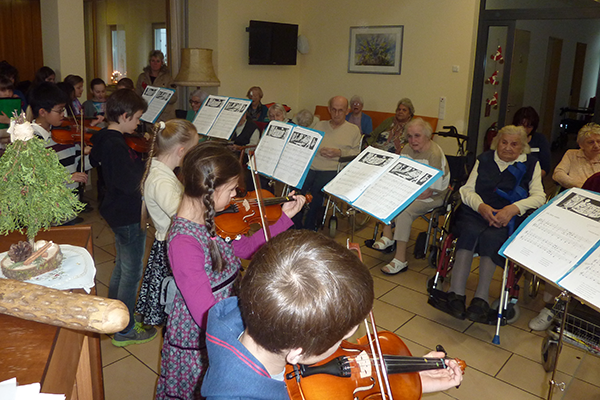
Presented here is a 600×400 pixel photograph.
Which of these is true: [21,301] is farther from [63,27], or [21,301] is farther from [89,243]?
[63,27]

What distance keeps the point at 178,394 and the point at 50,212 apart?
Answer: 746 millimetres

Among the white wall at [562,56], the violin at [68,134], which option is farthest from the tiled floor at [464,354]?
the white wall at [562,56]

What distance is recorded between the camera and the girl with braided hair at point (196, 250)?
5.03 ft

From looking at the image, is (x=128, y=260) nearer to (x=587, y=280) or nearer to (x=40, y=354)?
(x=40, y=354)

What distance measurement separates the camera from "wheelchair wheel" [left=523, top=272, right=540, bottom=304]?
3243 millimetres

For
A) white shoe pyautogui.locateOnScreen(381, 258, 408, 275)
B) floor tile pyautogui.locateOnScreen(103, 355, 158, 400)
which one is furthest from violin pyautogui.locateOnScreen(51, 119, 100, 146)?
white shoe pyautogui.locateOnScreen(381, 258, 408, 275)

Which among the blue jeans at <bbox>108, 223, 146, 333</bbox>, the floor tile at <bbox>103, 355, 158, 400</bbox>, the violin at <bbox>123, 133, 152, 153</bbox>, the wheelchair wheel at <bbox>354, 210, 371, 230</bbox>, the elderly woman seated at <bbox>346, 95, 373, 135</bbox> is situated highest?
the elderly woman seated at <bbox>346, 95, 373, 135</bbox>

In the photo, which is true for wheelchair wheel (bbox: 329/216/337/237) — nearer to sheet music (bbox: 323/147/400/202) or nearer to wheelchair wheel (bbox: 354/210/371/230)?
wheelchair wheel (bbox: 354/210/371/230)

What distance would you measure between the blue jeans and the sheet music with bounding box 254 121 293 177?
884 mm

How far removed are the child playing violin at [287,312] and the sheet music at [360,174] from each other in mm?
1367

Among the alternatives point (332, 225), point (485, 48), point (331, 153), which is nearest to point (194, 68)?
point (331, 153)

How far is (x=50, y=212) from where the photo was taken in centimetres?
130

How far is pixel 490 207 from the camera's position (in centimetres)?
307

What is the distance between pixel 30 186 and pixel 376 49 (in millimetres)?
5815
